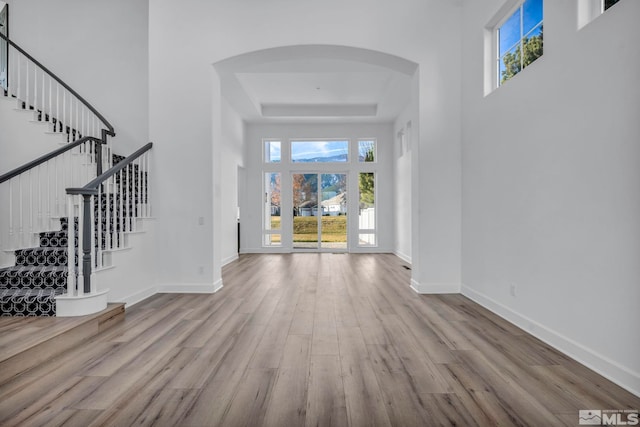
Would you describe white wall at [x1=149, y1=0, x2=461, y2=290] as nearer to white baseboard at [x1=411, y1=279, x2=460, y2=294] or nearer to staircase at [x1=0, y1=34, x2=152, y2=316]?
white baseboard at [x1=411, y1=279, x2=460, y2=294]

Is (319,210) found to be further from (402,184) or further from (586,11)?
(586,11)

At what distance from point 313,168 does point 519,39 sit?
19.5 feet

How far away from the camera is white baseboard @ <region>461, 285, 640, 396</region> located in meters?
1.87

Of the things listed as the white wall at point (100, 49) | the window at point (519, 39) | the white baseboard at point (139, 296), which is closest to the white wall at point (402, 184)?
the window at point (519, 39)

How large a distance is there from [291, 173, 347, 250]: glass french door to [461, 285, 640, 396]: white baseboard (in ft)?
18.2

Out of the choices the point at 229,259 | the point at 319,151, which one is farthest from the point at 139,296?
the point at 319,151

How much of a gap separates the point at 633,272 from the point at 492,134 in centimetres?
200

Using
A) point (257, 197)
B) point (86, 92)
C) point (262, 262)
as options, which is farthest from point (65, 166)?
point (257, 197)

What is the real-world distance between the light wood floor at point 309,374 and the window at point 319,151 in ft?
19.0

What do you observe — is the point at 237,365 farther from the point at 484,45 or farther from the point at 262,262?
the point at 262,262

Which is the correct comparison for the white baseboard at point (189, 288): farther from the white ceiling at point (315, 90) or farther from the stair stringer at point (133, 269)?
the white ceiling at point (315, 90)

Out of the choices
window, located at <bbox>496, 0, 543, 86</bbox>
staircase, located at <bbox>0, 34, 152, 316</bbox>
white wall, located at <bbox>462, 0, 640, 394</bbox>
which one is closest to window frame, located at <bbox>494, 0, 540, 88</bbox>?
window, located at <bbox>496, 0, 543, 86</bbox>

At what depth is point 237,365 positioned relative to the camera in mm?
2195

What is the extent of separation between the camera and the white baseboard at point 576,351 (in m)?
1.87
